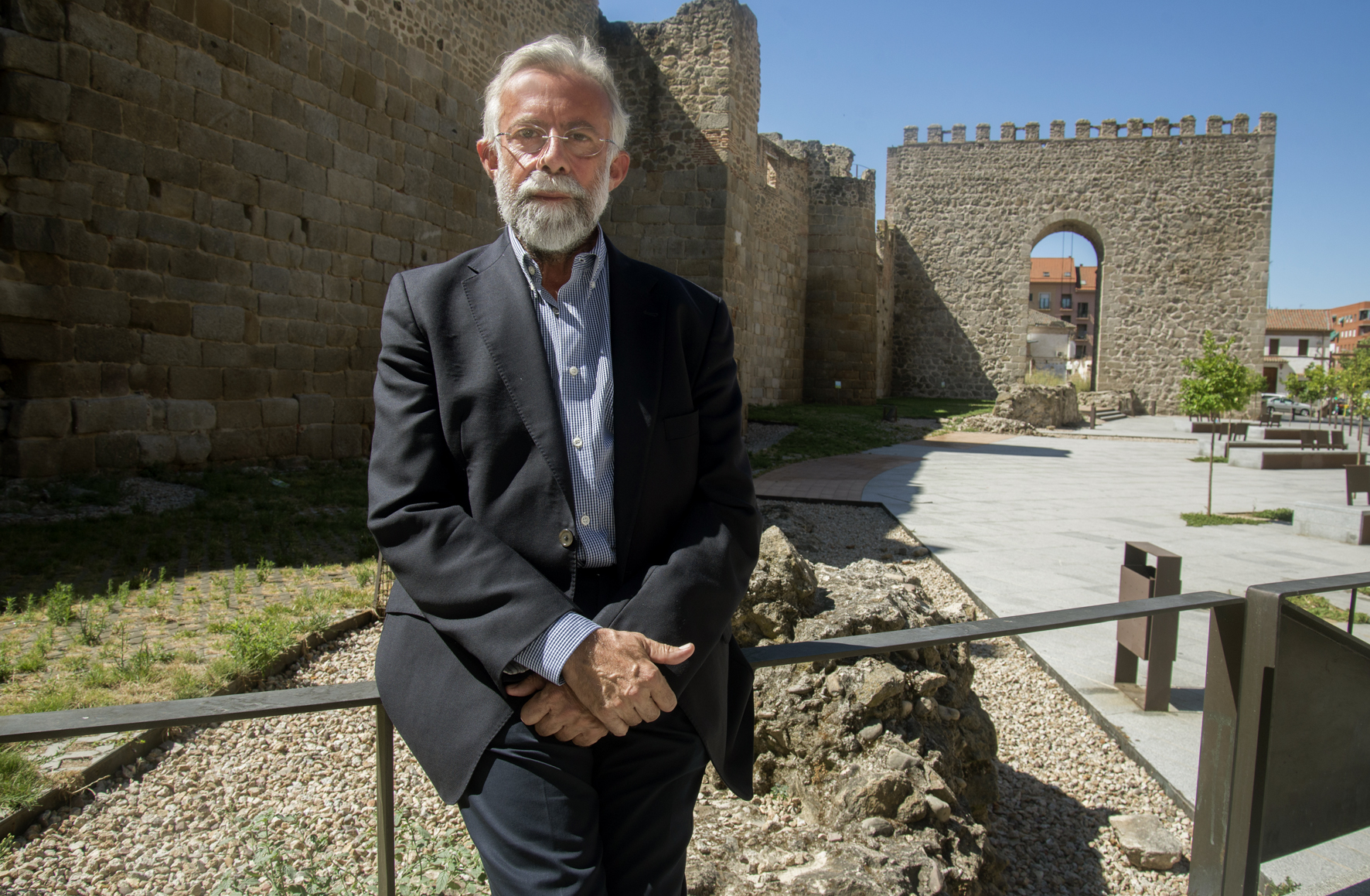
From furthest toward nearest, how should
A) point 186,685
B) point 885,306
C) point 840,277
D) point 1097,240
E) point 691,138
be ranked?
point 1097,240 → point 885,306 → point 840,277 → point 691,138 → point 186,685

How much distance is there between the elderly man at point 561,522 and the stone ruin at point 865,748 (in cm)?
112

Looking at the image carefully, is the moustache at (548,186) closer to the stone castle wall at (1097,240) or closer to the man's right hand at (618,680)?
the man's right hand at (618,680)

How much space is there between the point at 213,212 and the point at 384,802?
24.6 feet

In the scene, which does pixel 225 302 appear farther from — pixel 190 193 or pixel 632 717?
pixel 632 717

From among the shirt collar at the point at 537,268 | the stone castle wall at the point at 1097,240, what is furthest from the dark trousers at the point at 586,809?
the stone castle wall at the point at 1097,240

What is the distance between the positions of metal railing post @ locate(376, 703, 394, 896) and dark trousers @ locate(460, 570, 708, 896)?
0.16m

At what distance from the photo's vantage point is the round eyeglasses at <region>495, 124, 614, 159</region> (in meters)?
1.63

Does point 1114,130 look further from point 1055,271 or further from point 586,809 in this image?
point 1055,271

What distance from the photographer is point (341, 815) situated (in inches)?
107

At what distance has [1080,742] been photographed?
12.9 ft

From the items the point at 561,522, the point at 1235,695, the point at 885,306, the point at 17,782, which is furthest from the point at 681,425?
the point at 885,306

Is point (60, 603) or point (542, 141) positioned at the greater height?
point (542, 141)

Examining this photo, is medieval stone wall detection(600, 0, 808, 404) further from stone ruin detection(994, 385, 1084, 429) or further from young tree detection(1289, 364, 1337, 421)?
young tree detection(1289, 364, 1337, 421)

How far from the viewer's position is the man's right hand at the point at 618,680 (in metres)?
1.31
